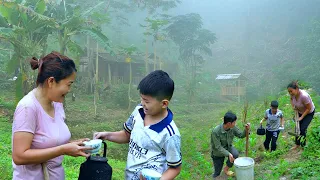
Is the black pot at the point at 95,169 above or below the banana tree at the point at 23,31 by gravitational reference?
below

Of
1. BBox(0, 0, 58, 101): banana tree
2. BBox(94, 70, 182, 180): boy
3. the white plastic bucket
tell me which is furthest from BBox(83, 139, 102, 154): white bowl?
BBox(0, 0, 58, 101): banana tree

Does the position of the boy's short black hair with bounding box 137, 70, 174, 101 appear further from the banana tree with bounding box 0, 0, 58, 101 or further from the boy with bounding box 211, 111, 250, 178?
the banana tree with bounding box 0, 0, 58, 101

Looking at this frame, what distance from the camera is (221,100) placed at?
929 inches

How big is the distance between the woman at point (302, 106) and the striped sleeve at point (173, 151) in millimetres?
4552

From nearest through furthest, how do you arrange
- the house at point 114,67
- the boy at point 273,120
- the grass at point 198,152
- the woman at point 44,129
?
the woman at point 44,129, the grass at point 198,152, the boy at point 273,120, the house at point 114,67

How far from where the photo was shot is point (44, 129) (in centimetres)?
178

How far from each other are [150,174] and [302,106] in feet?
16.4

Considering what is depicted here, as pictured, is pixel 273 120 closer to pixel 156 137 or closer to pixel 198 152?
pixel 198 152

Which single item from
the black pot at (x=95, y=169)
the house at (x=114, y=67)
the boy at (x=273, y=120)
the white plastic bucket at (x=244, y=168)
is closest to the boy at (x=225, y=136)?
the white plastic bucket at (x=244, y=168)

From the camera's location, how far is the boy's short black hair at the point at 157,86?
1.84 meters

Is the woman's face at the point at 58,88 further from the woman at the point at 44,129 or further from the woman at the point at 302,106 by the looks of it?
the woman at the point at 302,106

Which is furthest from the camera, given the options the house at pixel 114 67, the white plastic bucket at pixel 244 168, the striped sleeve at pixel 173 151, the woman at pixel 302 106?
the house at pixel 114 67

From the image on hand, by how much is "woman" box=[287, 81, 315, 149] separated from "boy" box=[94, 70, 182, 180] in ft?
14.8

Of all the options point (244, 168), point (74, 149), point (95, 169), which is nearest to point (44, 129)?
point (74, 149)
